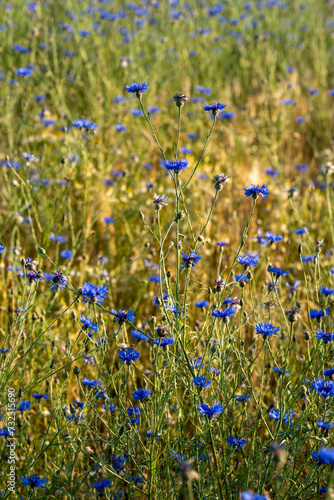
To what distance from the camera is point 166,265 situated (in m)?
2.99

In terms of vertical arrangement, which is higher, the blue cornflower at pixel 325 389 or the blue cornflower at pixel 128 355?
the blue cornflower at pixel 128 355

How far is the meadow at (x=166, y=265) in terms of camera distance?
1.49 meters

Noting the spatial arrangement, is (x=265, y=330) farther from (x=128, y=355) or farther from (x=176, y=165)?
(x=176, y=165)

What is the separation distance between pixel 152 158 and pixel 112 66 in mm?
1341

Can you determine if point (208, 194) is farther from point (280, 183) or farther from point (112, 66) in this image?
point (112, 66)

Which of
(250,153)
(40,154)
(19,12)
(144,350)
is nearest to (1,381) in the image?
(144,350)

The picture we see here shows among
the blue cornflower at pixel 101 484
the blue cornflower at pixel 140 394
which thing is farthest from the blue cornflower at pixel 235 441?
the blue cornflower at pixel 101 484

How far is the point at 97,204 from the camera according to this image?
329 cm

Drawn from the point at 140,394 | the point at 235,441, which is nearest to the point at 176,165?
the point at 140,394

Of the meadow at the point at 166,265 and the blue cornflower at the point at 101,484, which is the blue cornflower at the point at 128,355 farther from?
the blue cornflower at the point at 101,484

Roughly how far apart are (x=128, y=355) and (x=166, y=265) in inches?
59.5

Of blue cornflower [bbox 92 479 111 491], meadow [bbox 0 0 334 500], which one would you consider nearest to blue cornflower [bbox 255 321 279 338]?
meadow [bbox 0 0 334 500]

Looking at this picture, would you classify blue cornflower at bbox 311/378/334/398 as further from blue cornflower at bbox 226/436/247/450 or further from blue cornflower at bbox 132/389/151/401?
blue cornflower at bbox 132/389/151/401

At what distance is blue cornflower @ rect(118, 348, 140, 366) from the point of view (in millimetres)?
1484
